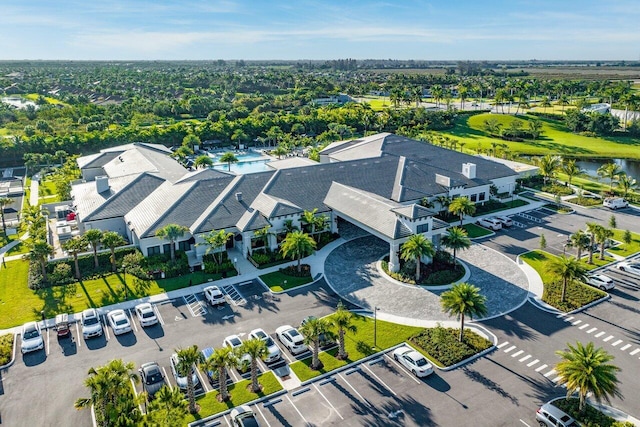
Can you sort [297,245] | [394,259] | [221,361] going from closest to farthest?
[221,361] → [297,245] → [394,259]

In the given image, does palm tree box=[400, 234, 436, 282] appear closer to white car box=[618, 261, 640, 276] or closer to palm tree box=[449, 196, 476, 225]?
palm tree box=[449, 196, 476, 225]

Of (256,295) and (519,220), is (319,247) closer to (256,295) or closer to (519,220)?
(256,295)

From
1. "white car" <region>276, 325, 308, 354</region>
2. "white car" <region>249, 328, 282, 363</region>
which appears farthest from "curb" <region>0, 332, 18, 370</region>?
"white car" <region>276, 325, 308, 354</region>

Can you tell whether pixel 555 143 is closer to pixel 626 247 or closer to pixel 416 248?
pixel 626 247

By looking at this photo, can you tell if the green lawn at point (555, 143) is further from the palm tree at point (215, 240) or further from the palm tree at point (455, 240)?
the palm tree at point (215, 240)

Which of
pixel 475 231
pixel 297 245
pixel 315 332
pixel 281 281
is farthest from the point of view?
pixel 475 231

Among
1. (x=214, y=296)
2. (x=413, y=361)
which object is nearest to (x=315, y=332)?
(x=413, y=361)
